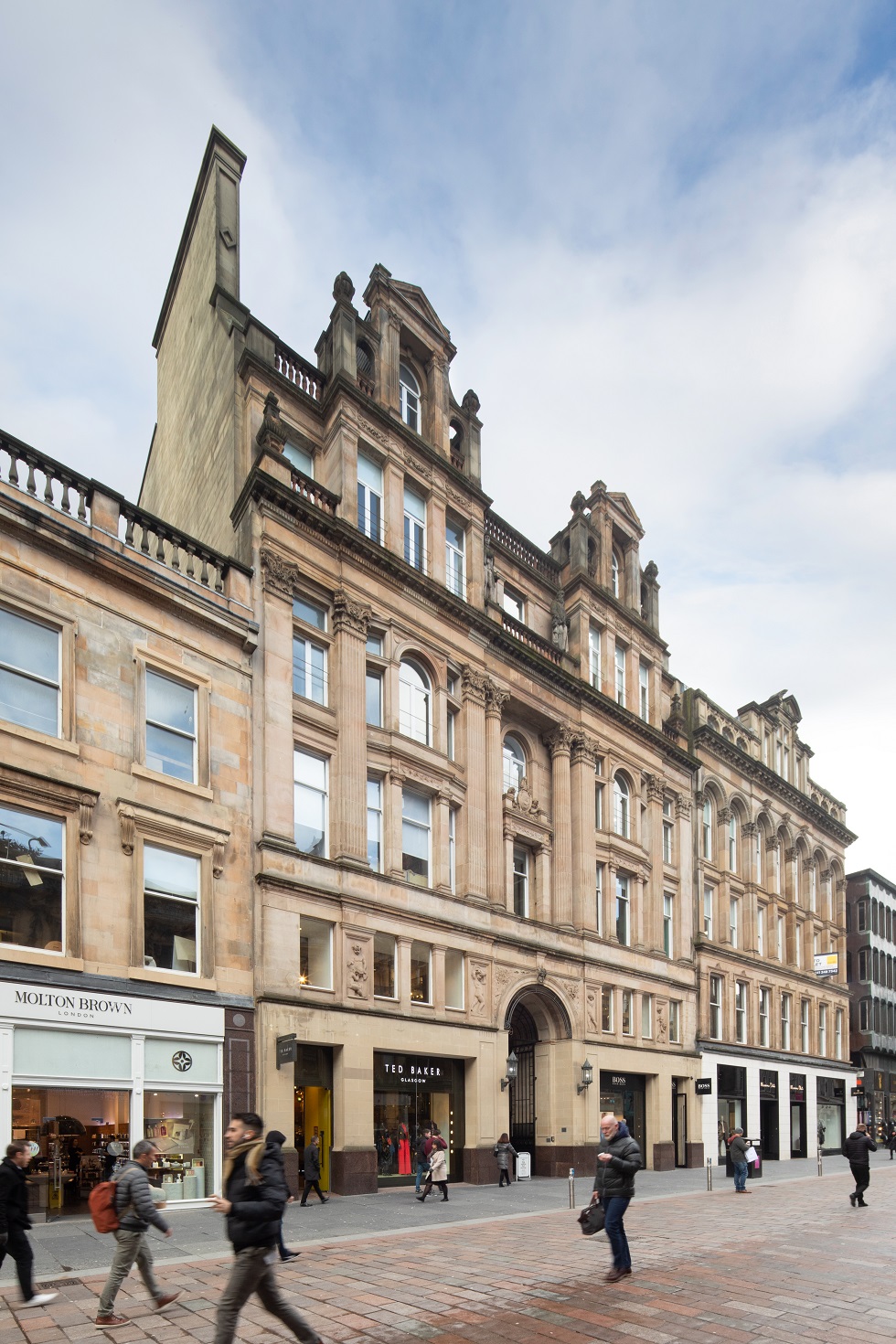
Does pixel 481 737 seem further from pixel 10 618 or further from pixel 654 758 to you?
pixel 10 618

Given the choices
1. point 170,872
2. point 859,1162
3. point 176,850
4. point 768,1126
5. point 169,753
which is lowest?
point 768,1126

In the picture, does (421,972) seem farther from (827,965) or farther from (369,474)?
(827,965)

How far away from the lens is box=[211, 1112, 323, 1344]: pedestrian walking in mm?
7691

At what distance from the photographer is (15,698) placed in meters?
19.0

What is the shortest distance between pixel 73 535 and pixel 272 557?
6035 millimetres

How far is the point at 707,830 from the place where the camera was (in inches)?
1887

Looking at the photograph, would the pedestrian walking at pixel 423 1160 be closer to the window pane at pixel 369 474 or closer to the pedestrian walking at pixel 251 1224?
the pedestrian walking at pixel 251 1224

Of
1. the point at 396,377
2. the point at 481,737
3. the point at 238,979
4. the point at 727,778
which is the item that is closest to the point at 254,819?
the point at 238,979

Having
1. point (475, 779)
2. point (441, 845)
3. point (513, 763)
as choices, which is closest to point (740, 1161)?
point (441, 845)

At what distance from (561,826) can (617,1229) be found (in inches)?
914

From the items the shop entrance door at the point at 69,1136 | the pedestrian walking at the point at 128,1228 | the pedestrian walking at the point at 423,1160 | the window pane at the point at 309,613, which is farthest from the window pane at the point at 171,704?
the pedestrian walking at the point at 128,1228

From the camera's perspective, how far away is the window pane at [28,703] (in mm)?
18891

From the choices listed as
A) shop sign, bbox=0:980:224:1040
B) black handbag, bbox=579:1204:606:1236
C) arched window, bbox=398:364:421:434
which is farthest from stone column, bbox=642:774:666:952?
black handbag, bbox=579:1204:606:1236

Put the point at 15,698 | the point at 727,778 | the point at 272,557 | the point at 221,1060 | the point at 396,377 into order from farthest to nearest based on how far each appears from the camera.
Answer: the point at 727,778, the point at 396,377, the point at 272,557, the point at 221,1060, the point at 15,698
